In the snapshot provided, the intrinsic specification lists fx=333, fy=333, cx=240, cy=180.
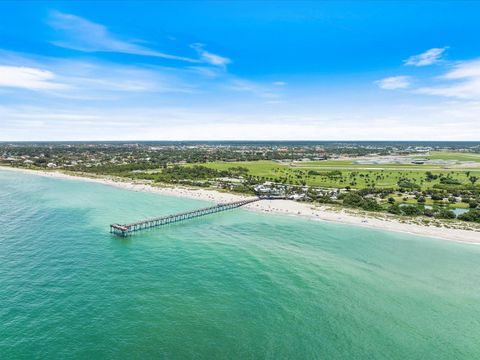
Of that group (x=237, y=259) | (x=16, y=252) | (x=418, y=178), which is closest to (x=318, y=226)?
(x=237, y=259)

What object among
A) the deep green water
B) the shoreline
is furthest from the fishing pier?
the shoreline

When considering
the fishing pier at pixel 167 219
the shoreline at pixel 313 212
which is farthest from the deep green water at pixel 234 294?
the shoreline at pixel 313 212

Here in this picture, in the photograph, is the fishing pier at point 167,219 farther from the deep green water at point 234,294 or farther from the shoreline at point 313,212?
the shoreline at point 313,212

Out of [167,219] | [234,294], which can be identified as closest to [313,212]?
[167,219]

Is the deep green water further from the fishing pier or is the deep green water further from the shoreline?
the shoreline

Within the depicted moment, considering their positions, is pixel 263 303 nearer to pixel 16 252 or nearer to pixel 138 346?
pixel 138 346
